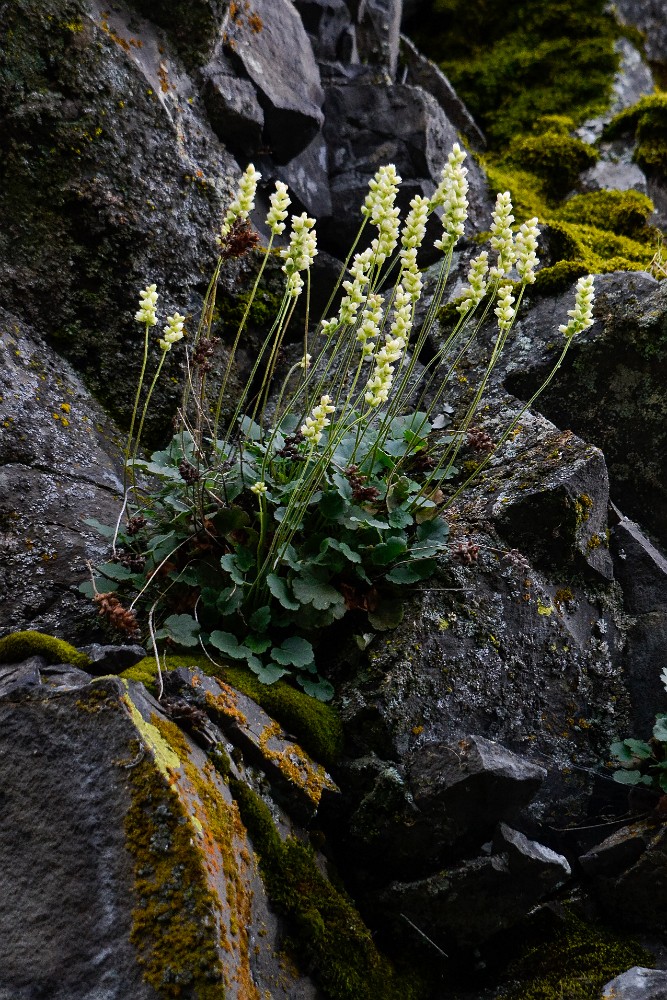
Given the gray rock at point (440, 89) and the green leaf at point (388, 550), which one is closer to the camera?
the green leaf at point (388, 550)

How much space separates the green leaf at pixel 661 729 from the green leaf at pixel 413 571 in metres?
0.99

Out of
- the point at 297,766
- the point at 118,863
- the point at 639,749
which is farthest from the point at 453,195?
the point at 118,863

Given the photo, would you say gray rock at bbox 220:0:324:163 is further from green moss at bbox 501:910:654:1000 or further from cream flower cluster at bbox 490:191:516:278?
green moss at bbox 501:910:654:1000

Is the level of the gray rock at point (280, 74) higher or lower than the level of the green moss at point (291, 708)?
higher

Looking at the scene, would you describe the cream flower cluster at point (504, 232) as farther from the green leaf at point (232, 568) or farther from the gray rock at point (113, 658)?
the gray rock at point (113, 658)

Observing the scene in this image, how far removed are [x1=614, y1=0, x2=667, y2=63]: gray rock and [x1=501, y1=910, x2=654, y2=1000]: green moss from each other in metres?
7.84

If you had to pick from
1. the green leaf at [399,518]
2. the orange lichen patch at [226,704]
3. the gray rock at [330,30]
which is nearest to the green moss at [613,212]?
the gray rock at [330,30]

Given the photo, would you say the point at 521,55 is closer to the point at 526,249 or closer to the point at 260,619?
the point at 526,249

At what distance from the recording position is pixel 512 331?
13.8 ft

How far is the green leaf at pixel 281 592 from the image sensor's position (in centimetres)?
276

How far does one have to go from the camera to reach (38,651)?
7.80ft

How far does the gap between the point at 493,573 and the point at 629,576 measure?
0.74 m

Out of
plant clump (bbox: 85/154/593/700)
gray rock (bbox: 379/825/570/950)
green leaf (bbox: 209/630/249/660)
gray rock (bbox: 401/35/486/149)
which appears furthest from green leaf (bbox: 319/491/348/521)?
gray rock (bbox: 401/35/486/149)

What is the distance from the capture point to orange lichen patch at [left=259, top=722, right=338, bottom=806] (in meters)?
2.46
